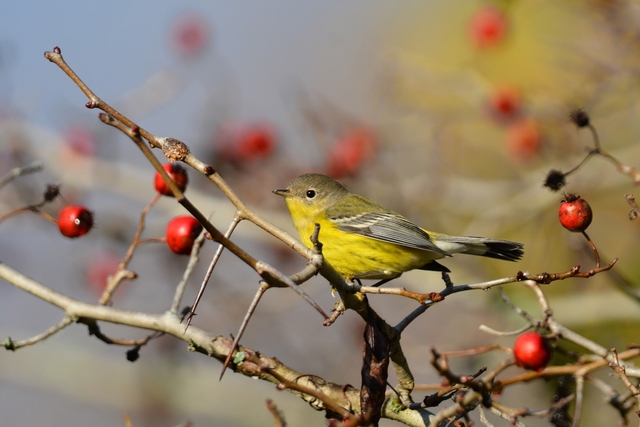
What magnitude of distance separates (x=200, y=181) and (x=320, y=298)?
1.77 metres

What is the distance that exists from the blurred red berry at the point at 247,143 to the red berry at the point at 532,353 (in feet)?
15.9

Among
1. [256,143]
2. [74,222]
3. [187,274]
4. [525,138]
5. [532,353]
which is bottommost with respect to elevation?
[532,353]

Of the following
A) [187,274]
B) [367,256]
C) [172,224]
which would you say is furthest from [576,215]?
[367,256]

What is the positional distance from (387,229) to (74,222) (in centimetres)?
235

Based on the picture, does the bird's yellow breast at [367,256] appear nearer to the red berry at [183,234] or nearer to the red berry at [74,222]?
the red berry at [183,234]

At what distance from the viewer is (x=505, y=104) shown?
6516 mm

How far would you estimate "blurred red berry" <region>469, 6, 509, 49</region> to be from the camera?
7.48 meters

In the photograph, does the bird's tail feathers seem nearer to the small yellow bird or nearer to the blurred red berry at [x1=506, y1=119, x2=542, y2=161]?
the small yellow bird

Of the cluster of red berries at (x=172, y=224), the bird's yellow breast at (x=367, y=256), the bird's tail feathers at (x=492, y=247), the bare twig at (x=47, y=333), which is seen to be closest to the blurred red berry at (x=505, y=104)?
the bird's tail feathers at (x=492, y=247)

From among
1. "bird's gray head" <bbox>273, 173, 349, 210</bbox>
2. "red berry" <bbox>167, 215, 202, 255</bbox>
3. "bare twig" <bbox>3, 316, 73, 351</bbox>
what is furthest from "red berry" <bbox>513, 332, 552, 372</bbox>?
"bird's gray head" <bbox>273, 173, 349, 210</bbox>

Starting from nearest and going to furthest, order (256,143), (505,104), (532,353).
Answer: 1. (532,353)
2. (505,104)
3. (256,143)

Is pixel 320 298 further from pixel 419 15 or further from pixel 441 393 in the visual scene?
pixel 419 15

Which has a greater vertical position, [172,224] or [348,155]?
[348,155]

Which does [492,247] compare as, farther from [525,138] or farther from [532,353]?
[525,138]
